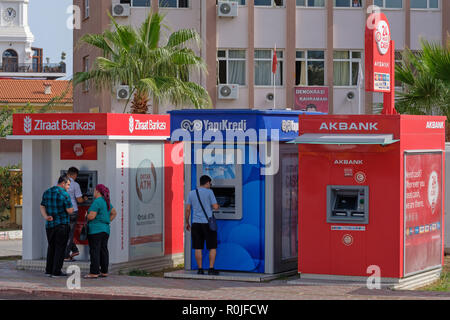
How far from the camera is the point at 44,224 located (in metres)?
16.8

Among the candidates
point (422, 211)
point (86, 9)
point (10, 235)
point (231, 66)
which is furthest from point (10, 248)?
point (86, 9)

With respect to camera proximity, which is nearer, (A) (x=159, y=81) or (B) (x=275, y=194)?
(B) (x=275, y=194)

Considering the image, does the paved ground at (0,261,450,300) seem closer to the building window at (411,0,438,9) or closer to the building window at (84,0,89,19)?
the building window at (411,0,438,9)

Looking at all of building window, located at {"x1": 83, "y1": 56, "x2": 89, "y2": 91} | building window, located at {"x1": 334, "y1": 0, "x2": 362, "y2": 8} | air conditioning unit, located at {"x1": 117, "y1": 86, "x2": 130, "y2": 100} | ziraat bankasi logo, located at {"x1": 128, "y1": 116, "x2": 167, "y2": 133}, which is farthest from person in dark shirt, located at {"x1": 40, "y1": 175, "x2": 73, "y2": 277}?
building window, located at {"x1": 83, "y1": 56, "x2": 89, "y2": 91}

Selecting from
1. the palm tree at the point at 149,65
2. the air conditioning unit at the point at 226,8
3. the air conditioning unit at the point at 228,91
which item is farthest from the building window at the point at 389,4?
the palm tree at the point at 149,65

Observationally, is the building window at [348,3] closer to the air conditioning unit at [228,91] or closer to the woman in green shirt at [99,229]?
the air conditioning unit at [228,91]

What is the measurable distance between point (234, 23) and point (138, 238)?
24983mm

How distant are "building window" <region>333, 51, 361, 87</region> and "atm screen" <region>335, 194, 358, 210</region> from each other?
1067 inches

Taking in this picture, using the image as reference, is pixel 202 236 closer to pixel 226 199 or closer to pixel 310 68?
pixel 226 199
